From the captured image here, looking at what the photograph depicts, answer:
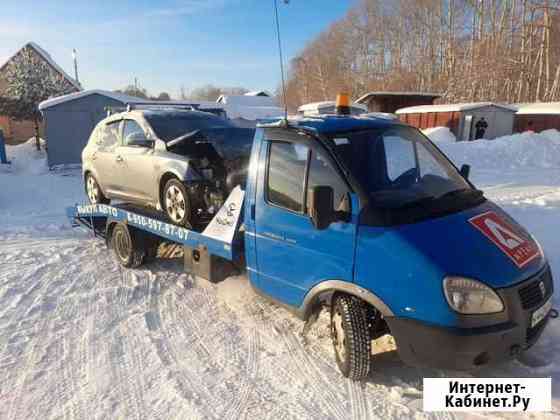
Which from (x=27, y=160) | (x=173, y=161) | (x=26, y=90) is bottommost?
(x=27, y=160)

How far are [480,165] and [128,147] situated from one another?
12803mm

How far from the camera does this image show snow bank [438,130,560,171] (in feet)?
47.9

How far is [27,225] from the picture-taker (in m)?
8.77

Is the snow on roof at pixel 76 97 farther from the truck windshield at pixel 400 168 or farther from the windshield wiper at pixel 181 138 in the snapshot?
the truck windshield at pixel 400 168

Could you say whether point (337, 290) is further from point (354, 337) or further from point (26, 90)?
point (26, 90)

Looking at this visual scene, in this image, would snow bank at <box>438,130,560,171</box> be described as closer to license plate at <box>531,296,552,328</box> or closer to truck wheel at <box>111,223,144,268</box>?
truck wheel at <box>111,223,144,268</box>

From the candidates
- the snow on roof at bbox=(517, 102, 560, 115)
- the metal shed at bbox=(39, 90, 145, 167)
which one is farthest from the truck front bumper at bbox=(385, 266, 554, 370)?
the snow on roof at bbox=(517, 102, 560, 115)

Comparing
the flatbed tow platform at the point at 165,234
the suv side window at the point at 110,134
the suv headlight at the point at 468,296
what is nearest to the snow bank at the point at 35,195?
the flatbed tow platform at the point at 165,234

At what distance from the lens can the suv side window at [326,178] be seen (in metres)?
3.15

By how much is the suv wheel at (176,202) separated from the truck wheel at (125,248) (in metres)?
0.81

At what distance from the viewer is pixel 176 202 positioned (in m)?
5.22

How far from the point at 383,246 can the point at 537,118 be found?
27133 millimetres

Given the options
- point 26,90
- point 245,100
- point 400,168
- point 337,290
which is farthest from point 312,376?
point 245,100

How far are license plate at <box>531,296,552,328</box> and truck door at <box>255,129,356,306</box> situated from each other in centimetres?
126
